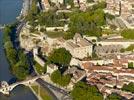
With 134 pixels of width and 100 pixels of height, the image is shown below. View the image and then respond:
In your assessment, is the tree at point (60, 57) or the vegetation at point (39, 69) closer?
the vegetation at point (39, 69)

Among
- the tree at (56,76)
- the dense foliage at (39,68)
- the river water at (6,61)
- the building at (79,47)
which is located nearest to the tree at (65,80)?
the tree at (56,76)

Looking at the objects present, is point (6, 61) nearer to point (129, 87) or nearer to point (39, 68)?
point (39, 68)

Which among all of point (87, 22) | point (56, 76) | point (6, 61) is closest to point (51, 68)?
point (56, 76)

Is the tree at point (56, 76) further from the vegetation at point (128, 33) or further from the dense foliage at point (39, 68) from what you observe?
the vegetation at point (128, 33)

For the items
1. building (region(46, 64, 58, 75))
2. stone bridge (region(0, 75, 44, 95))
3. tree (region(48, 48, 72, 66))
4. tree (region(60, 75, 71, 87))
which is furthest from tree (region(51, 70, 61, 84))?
tree (region(48, 48, 72, 66))

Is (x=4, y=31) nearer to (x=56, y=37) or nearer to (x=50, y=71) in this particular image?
(x=56, y=37)

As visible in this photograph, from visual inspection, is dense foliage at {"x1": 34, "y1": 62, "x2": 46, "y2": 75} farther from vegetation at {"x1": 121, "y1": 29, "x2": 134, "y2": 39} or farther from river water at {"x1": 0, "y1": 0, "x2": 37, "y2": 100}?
vegetation at {"x1": 121, "y1": 29, "x2": 134, "y2": 39}

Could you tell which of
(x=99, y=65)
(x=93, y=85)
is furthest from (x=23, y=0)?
(x=93, y=85)
